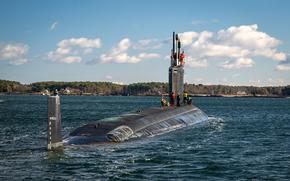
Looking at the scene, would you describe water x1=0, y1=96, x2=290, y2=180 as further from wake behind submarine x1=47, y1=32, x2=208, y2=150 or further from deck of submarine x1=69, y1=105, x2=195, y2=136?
deck of submarine x1=69, y1=105, x2=195, y2=136

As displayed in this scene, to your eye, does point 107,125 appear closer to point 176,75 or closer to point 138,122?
point 138,122

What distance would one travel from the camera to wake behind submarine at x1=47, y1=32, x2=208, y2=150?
21.7 m

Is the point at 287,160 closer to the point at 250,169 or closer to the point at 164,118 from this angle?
the point at 250,169

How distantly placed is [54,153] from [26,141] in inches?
273

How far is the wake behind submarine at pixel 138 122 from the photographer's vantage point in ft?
71.2

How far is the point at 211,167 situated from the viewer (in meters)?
19.3

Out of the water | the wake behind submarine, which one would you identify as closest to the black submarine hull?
the wake behind submarine

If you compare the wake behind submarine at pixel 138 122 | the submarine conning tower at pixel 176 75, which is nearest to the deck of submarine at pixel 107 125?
the wake behind submarine at pixel 138 122

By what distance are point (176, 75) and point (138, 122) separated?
15.8 m

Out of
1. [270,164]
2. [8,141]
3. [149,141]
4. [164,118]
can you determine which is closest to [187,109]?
[164,118]

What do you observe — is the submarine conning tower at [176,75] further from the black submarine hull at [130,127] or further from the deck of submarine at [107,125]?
the deck of submarine at [107,125]

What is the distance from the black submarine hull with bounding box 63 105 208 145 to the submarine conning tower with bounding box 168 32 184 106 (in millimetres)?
4053

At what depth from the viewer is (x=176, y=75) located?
45.9m

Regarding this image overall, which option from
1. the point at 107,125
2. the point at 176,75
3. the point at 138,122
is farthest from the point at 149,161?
the point at 176,75
